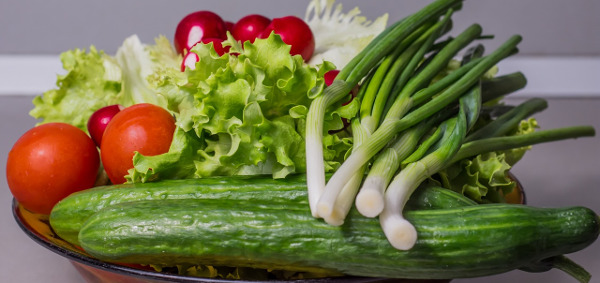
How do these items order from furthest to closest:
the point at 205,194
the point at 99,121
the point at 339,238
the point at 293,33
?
the point at 293,33, the point at 99,121, the point at 205,194, the point at 339,238

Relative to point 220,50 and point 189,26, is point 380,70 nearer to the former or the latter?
point 220,50

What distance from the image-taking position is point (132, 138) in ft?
3.88

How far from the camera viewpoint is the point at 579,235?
959mm

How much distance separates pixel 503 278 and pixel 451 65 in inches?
19.0

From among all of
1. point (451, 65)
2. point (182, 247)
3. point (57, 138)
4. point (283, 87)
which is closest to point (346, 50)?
point (451, 65)

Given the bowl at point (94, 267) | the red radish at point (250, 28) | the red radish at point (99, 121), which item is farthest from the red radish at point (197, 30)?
the bowl at point (94, 267)

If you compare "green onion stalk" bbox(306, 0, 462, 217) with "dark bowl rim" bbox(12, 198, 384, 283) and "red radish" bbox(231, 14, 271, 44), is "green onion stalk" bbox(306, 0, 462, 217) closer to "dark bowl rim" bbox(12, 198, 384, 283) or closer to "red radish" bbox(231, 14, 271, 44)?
"dark bowl rim" bbox(12, 198, 384, 283)

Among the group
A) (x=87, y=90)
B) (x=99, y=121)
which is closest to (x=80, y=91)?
(x=87, y=90)

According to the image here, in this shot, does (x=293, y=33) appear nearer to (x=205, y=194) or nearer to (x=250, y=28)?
(x=250, y=28)

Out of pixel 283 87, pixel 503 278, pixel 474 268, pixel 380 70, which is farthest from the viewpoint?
pixel 503 278

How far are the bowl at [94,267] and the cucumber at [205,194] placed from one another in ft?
0.13

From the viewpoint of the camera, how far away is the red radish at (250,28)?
159cm

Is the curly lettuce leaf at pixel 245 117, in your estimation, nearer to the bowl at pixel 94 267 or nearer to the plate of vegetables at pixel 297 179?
the plate of vegetables at pixel 297 179

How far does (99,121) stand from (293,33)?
1.45ft
